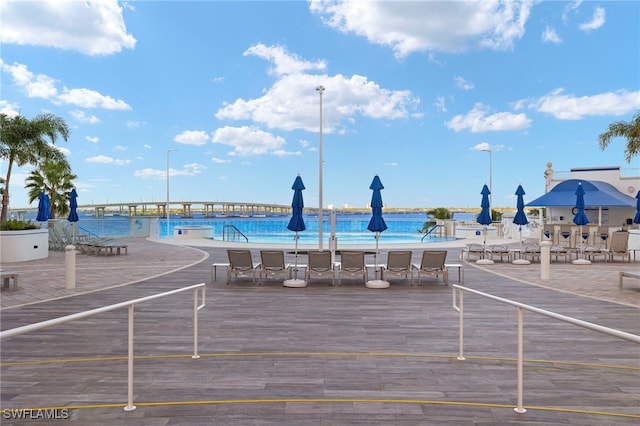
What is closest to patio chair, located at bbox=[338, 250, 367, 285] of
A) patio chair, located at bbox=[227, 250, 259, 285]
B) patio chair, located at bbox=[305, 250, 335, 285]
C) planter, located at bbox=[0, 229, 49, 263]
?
patio chair, located at bbox=[305, 250, 335, 285]

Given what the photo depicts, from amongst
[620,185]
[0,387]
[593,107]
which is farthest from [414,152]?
[0,387]

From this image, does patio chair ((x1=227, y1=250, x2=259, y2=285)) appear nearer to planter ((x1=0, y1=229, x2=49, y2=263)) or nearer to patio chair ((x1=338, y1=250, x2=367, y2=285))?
patio chair ((x1=338, y1=250, x2=367, y2=285))

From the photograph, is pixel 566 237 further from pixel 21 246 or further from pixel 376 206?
pixel 21 246

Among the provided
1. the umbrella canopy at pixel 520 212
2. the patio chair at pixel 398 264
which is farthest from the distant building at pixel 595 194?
the patio chair at pixel 398 264

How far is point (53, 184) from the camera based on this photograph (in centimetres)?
2711

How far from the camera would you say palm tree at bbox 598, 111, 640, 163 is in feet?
50.6

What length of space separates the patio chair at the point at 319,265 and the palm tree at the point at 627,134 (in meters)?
12.8

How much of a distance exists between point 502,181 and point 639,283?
2452 centimetres

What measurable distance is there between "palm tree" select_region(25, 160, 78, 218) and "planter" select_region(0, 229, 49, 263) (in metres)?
10.8

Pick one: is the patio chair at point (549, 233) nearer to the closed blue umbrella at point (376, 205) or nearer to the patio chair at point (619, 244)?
the patio chair at point (619, 244)

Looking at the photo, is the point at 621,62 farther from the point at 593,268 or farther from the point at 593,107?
the point at 593,268

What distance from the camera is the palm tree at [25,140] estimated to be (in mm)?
18734

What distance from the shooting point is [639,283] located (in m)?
10.7

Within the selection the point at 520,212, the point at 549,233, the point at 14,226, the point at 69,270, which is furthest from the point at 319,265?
the point at 549,233
